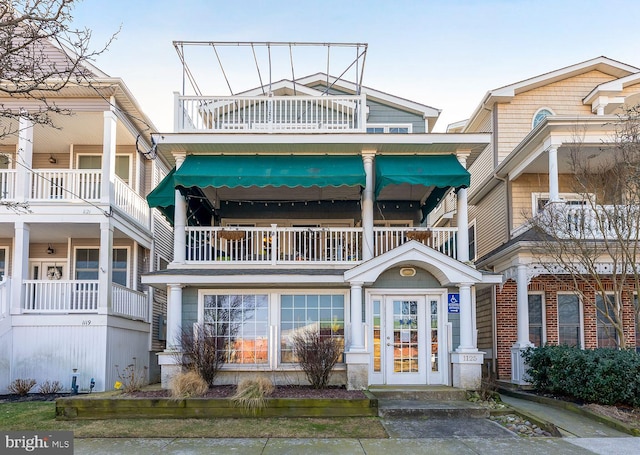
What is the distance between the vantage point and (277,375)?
44.9 ft

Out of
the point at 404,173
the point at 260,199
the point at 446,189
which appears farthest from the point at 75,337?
the point at 446,189

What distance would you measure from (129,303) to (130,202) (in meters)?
2.97

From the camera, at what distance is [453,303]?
536 inches

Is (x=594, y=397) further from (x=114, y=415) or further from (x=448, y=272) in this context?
(x=114, y=415)

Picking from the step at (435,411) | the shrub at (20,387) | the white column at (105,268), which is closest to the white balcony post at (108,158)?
the white column at (105,268)

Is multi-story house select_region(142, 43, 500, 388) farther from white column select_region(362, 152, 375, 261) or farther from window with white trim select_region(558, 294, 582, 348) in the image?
window with white trim select_region(558, 294, 582, 348)

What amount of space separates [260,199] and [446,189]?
16.9 ft

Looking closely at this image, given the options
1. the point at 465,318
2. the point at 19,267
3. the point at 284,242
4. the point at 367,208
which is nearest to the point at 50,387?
the point at 19,267

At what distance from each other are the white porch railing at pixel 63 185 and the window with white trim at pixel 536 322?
Result: 12.1 meters

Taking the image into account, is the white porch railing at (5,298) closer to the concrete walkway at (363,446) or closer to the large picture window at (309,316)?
the large picture window at (309,316)

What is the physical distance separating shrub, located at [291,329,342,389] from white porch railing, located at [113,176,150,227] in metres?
7.07

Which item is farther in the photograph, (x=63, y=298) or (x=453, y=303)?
(x=63, y=298)

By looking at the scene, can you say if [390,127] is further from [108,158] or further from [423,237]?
[108,158]

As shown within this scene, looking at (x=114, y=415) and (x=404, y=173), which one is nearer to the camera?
(x=114, y=415)
